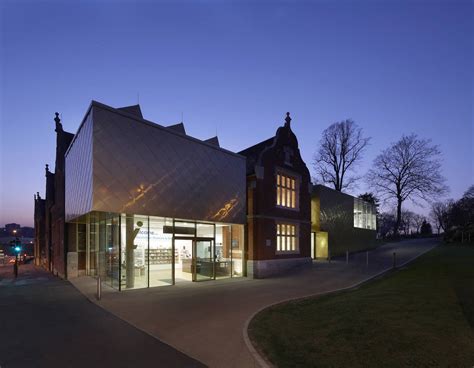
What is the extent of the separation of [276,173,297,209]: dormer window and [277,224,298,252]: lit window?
1.54 meters

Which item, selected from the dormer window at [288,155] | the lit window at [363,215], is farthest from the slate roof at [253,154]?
the lit window at [363,215]

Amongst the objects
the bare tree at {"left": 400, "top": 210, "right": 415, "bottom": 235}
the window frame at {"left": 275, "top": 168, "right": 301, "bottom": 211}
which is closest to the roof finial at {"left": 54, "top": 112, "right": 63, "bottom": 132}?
the window frame at {"left": 275, "top": 168, "right": 301, "bottom": 211}

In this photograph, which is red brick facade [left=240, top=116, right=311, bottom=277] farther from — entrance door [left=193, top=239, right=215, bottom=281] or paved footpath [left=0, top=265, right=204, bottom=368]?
paved footpath [left=0, top=265, right=204, bottom=368]

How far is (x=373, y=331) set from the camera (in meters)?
7.96

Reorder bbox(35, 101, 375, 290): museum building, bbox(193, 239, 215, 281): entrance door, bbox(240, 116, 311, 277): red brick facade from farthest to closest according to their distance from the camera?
1. bbox(240, 116, 311, 277): red brick facade
2. bbox(193, 239, 215, 281): entrance door
3. bbox(35, 101, 375, 290): museum building

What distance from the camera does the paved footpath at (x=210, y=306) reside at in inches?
294

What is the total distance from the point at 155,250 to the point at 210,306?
639 cm

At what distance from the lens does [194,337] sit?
8.21m

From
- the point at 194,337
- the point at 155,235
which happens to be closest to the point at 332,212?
the point at 155,235

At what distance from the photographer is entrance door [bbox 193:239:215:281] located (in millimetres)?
18703

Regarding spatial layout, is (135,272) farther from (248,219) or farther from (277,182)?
(277,182)

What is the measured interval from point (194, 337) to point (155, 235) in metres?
9.38

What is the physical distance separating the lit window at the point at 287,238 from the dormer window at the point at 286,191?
1544 millimetres

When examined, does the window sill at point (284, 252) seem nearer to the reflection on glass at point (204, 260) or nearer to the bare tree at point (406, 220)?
the reflection on glass at point (204, 260)
